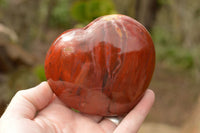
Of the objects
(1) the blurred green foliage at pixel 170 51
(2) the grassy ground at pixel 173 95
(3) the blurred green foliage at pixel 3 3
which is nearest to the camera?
(3) the blurred green foliage at pixel 3 3

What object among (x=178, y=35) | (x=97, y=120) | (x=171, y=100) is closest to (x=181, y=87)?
(x=171, y=100)

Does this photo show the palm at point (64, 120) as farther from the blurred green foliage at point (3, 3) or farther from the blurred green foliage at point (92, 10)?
the blurred green foliage at point (3, 3)

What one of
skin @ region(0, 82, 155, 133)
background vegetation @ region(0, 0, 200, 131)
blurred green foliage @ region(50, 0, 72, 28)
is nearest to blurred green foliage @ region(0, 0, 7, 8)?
background vegetation @ region(0, 0, 200, 131)

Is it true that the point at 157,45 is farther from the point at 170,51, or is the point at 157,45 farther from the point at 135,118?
the point at 135,118

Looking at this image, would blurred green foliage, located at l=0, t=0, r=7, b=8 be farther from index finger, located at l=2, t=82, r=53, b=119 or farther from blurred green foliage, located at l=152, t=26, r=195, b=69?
blurred green foliage, located at l=152, t=26, r=195, b=69

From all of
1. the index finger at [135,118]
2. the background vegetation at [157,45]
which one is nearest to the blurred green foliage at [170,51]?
the background vegetation at [157,45]

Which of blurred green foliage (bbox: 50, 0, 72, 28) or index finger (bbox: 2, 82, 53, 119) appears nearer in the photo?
index finger (bbox: 2, 82, 53, 119)
